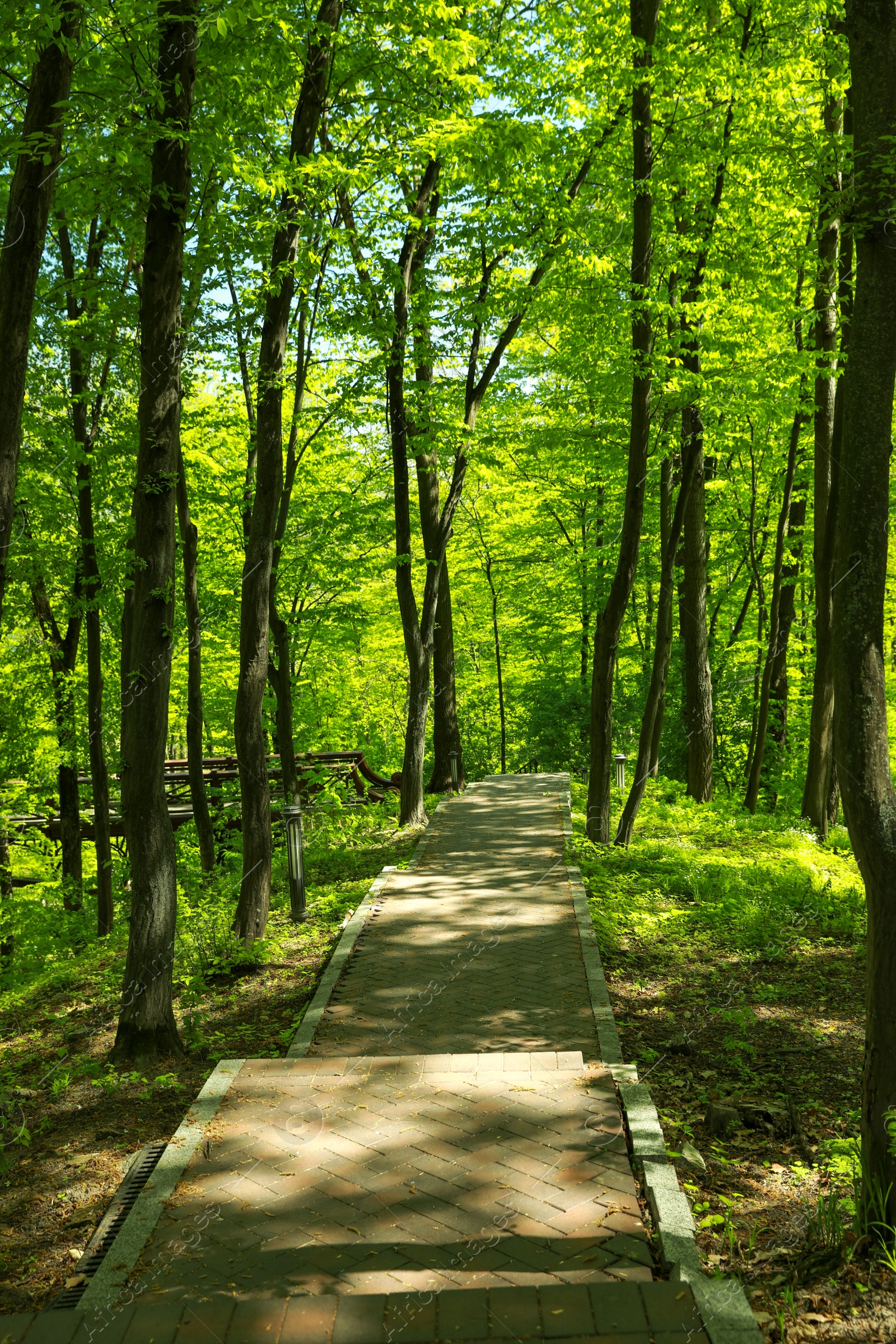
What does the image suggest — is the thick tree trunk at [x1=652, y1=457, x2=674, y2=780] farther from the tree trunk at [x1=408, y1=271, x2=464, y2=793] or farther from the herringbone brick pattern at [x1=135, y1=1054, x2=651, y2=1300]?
the herringbone brick pattern at [x1=135, y1=1054, x2=651, y2=1300]

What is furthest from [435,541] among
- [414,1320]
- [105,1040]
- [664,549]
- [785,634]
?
[414,1320]

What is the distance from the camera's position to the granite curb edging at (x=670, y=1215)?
306 centimetres

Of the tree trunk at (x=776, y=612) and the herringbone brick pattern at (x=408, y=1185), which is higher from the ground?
the tree trunk at (x=776, y=612)

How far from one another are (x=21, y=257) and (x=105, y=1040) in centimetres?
511

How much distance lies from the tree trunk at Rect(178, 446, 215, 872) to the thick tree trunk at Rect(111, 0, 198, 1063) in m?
4.45

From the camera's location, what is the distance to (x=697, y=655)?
16.2m

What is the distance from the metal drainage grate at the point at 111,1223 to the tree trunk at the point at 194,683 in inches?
267

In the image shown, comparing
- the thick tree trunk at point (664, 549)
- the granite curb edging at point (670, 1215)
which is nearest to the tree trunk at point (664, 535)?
the thick tree trunk at point (664, 549)

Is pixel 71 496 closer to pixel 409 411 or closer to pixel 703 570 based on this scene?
pixel 409 411

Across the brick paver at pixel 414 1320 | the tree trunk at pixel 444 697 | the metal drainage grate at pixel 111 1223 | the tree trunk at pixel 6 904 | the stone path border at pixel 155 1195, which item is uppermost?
the tree trunk at pixel 444 697

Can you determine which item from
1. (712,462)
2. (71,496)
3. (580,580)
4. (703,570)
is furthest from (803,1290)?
(580,580)

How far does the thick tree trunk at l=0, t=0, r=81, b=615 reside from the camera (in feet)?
16.0

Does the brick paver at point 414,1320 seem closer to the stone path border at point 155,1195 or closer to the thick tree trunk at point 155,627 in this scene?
the stone path border at point 155,1195

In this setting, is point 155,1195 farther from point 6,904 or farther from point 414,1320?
point 6,904
